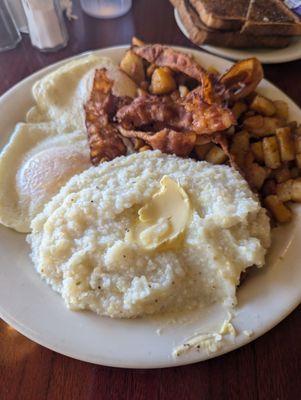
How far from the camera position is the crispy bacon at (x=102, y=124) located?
1680 mm

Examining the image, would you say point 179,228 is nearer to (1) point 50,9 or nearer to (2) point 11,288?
(2) point 11,288

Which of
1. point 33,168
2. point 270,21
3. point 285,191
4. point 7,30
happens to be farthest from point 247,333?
point 7,30

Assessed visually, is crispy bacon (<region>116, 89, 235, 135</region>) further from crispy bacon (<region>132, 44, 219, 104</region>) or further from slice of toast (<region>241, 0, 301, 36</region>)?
slice of toast (<region>241, 0, 301, 36</region>)

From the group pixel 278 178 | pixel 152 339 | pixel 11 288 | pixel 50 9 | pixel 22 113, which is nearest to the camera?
A: pixel 152 339

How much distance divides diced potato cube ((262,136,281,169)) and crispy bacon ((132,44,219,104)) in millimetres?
303

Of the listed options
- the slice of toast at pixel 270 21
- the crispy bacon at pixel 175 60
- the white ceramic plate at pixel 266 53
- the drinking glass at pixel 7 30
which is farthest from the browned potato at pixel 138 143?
the drinking glass at pixel 7 30

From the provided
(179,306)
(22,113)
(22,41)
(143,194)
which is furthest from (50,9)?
(179,306)

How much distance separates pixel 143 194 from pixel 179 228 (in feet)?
0.62

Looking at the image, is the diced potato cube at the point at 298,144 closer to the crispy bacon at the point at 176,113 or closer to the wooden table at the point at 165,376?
the crispy bacon at the point at 176,113

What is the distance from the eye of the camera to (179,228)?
4.48 ft

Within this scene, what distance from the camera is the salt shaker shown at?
2.05m

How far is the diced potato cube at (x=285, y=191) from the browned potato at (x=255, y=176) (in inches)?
3.0

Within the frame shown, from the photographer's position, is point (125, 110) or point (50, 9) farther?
point (50, 9)

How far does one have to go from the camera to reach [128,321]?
1292 mm
